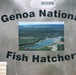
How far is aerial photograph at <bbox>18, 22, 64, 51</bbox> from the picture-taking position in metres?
3.90

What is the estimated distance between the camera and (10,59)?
12.8 feet

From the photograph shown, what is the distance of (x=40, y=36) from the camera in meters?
3.90

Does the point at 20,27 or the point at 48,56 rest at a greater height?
the point at 20,27

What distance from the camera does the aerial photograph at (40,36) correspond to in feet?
12.8

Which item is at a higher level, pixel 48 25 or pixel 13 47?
pixel 48 25

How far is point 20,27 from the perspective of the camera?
391 cm

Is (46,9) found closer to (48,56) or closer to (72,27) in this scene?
(72,27)

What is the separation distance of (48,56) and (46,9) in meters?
0.76

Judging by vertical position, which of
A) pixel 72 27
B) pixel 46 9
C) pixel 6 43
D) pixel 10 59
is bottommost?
pixel 10 59

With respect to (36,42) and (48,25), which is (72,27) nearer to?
(48,25)

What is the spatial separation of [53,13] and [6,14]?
0.76 m

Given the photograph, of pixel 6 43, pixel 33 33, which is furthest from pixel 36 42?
pixel 6 43

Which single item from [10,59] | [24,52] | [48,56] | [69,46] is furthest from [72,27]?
[10,59]

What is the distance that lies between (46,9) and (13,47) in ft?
2.67
